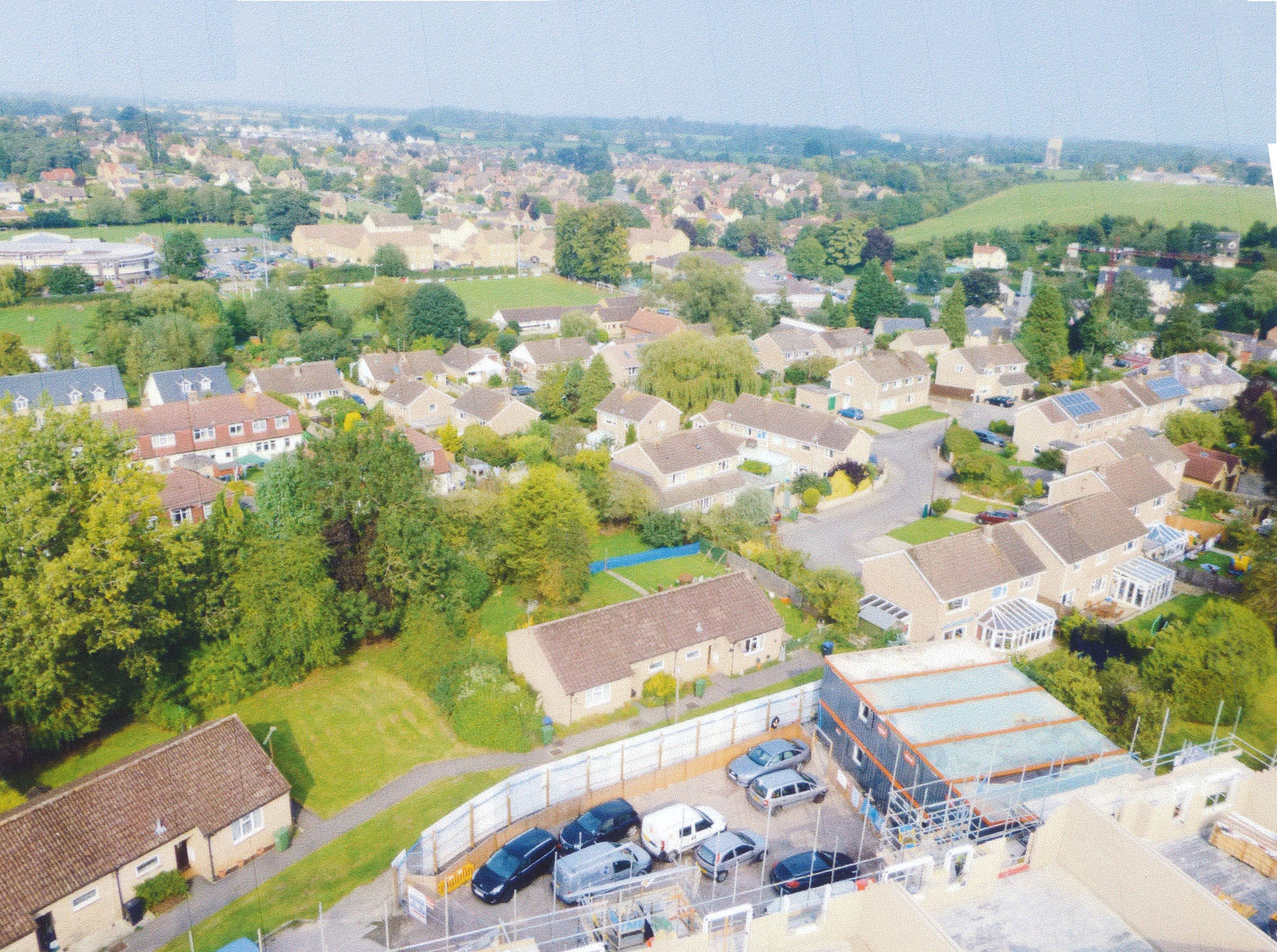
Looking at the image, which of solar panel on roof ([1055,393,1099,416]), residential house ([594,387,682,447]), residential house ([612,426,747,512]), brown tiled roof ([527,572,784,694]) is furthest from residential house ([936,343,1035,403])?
brown tiled roof ([527,572,784,694])

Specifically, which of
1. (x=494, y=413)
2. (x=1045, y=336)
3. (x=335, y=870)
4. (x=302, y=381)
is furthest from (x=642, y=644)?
(x=1045, y=336)

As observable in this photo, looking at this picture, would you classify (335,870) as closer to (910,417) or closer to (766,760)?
(766,760)

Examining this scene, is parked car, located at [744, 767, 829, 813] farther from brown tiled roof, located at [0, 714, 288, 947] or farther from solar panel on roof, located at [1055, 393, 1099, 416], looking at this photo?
solar panel on roof, located at [1055, 393, 1099, 416]

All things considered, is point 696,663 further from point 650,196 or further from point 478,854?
point 650,196

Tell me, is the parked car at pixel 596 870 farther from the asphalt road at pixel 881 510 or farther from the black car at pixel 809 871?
the asphalt road at pixel 881 510

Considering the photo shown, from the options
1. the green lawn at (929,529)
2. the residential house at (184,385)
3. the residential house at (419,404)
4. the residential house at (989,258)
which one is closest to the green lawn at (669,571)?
the green lawn at (929,529)
